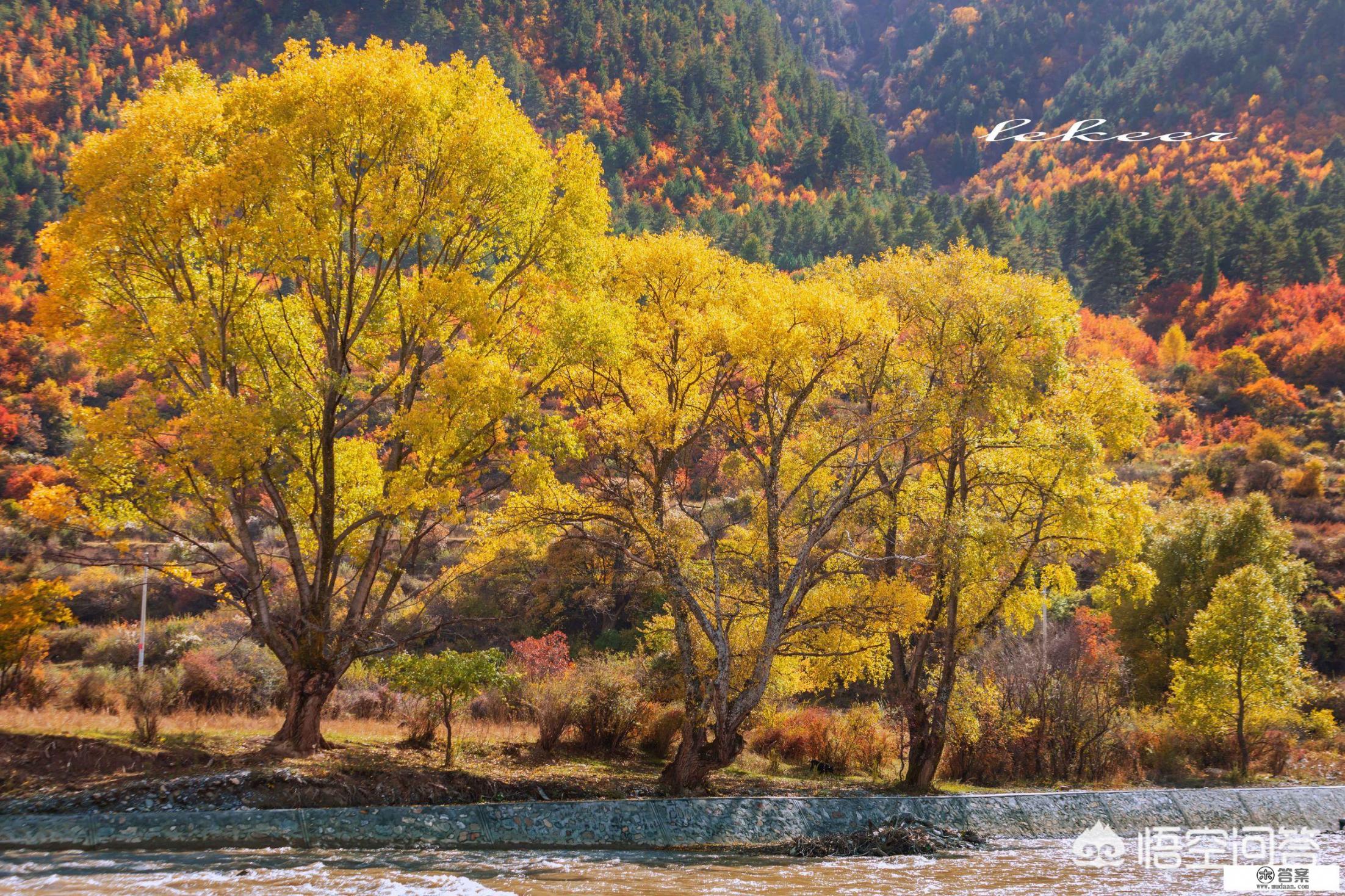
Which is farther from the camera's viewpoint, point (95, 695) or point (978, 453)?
point (978, 453)

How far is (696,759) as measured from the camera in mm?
18766

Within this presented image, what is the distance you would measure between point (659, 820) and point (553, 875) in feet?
11.7

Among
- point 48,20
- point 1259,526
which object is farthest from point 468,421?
point 48,20

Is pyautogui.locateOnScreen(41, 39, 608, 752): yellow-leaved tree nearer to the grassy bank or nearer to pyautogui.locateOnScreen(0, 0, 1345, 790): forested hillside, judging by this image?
pyautogui.locateOnScreen(0, 0, 1345, 790): forested hillside

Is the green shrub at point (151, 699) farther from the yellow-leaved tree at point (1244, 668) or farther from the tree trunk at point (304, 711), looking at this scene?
the yellow-leaved tree at point (1244, 668)

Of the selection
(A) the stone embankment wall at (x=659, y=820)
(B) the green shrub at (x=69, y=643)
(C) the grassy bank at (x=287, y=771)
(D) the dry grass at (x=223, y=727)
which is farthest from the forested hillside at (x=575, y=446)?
(B) the green shrub at (x=69, y=643)

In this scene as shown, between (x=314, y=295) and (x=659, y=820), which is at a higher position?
(x=314, y=295)

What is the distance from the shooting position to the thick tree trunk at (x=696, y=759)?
60.4 ft

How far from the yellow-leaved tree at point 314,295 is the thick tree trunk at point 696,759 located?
5533 mm

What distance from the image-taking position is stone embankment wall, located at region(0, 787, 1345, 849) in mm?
13844

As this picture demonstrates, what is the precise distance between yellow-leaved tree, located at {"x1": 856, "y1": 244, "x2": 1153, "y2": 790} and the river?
5515mm

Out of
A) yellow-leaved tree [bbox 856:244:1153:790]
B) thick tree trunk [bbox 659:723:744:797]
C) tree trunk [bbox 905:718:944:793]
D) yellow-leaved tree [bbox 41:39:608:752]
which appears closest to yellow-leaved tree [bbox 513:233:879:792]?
thick tree trunk [bbox 659:723:744:797]

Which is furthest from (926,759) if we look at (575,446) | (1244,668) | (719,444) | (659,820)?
(575,446)

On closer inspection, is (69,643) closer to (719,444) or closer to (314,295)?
(314,295)
